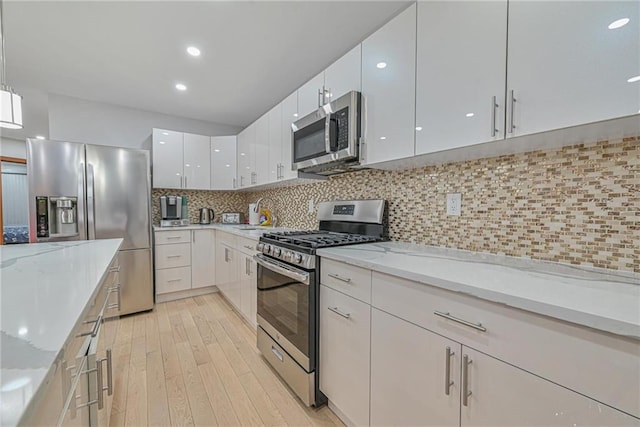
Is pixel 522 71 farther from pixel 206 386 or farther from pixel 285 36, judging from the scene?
pixel 206 386

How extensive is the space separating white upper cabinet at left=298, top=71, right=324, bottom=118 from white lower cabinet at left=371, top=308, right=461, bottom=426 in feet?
5.27

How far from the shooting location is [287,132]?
2.48 metres

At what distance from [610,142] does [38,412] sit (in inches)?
69.6

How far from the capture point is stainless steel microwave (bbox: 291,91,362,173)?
1.67m

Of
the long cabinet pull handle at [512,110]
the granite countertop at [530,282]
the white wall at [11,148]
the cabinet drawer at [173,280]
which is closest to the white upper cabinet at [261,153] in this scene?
the cabinet drawer at [173,280]

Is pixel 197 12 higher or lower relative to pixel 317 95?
higher

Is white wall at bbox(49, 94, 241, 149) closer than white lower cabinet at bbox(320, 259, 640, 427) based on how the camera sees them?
No

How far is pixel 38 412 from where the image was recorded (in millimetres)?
414

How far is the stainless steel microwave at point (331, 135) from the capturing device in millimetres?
1675

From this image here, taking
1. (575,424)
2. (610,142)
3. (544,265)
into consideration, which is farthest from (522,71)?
(575,424)

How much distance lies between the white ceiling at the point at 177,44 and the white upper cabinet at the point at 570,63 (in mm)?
1033

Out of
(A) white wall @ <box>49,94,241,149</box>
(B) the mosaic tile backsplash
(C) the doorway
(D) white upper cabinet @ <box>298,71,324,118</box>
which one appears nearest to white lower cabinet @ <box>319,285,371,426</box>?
(B) the mosaic tile backsplash

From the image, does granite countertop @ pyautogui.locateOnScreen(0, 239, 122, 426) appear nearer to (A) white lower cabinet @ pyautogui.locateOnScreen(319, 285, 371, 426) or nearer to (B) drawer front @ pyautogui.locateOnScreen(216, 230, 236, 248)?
(A) white lower cabinet @ pyautogui.locateOnScreen(319, 285, 371, 426)

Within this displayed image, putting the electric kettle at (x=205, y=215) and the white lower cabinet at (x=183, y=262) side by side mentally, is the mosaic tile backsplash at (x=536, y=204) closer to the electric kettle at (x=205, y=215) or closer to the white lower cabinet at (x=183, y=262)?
the white lower cabinet at (x=183, y=262)
